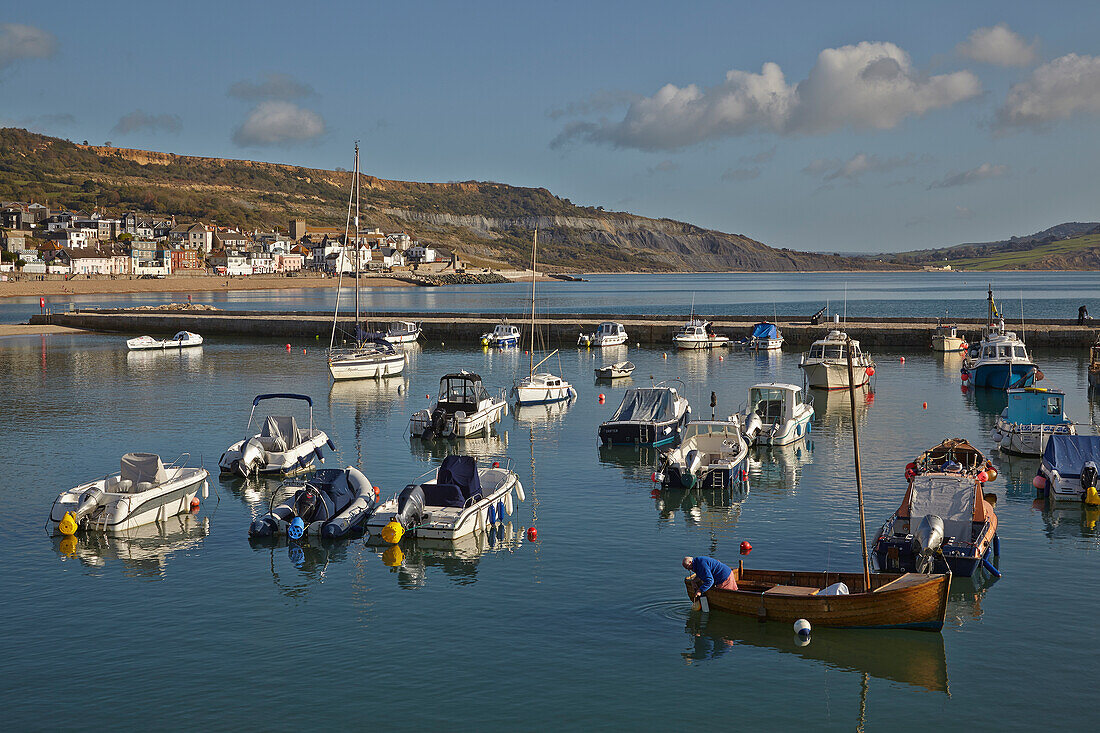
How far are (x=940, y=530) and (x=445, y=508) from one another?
10.9 m

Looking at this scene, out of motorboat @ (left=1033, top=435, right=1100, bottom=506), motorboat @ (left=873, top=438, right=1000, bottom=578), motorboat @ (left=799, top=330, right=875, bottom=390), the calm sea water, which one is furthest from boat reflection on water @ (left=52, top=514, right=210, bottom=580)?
motorboat @ (left=799, top=330, right=875, bottom=390)

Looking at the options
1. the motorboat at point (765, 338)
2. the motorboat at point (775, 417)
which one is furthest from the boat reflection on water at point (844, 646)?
the motorboat at point (765, 338)

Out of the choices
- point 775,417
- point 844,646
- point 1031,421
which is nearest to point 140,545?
point 844,646

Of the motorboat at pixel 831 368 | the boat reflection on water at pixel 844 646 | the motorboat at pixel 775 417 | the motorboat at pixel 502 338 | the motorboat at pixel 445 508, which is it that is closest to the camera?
the boat reflection on water at pixel 844 646

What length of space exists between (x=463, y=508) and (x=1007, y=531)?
1312 cm

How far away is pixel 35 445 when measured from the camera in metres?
34.9

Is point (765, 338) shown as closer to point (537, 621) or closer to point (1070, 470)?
point (1070, 470)

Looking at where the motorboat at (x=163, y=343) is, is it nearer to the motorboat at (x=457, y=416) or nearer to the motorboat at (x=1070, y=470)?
the motorboat at (x=457, y=416)

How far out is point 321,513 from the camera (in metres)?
22.9

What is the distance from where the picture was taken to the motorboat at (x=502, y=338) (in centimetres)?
7300

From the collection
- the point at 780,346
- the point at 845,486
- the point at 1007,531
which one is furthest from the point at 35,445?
the point at 780,346

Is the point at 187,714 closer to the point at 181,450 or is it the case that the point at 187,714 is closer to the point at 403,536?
the point at 403,536

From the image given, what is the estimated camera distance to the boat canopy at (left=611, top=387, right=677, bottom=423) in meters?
34.7

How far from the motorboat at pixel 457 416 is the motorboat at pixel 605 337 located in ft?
114
